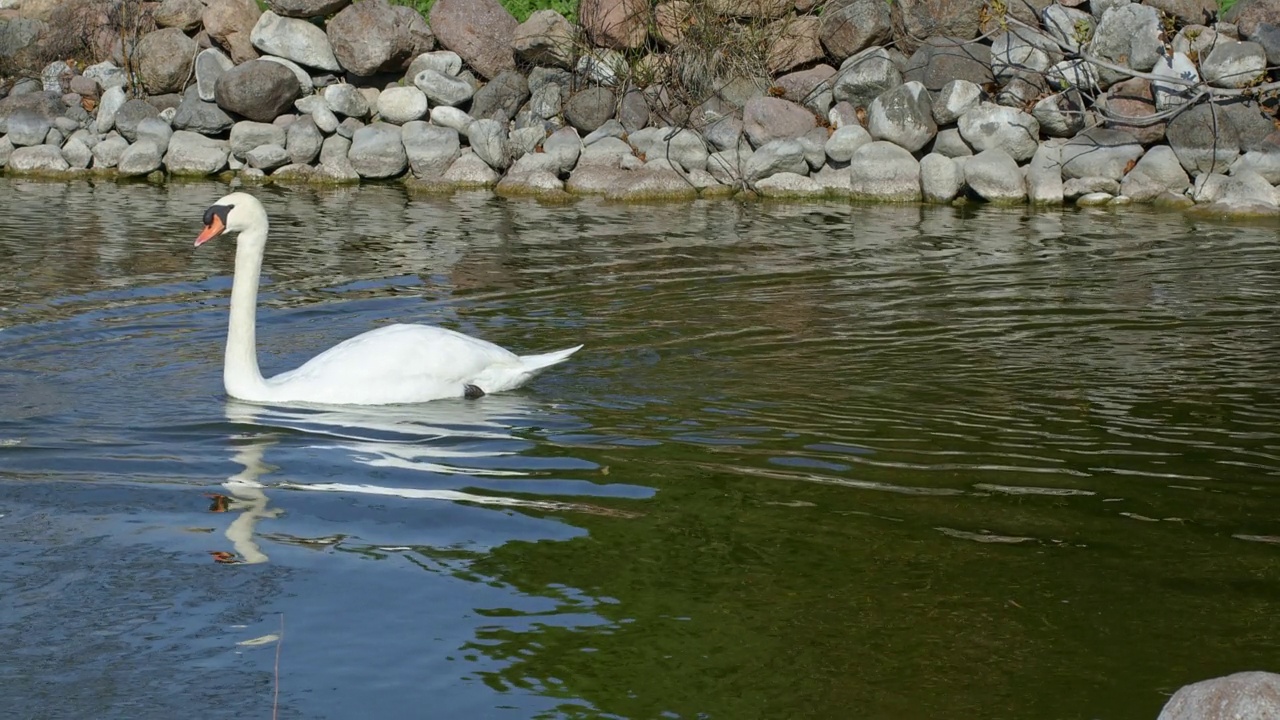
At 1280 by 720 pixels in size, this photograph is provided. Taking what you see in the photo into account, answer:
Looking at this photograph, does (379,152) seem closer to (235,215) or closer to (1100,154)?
(1100,154)

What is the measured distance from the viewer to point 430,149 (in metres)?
18.2

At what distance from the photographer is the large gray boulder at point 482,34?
62.8 feet

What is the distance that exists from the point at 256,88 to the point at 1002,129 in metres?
9.07

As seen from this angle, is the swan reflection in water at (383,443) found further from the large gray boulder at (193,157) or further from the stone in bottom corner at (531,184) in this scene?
the large gray boulder at (193,157)

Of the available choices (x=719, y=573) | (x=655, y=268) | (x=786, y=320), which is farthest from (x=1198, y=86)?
(x=719, y=573)

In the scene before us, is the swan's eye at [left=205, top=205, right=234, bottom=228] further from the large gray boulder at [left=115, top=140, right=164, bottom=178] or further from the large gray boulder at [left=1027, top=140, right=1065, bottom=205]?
the large gray boulder at [left=115, top=140, right=164, bottom=178]

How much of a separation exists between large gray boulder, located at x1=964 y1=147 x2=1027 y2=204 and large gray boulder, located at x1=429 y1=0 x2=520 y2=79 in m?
6.33

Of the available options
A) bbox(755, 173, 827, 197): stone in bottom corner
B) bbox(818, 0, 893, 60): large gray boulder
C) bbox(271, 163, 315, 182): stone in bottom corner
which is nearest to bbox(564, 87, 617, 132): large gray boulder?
bbox(755, 173, 827, 197): stone in bottom corner

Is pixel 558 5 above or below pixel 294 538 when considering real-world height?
above

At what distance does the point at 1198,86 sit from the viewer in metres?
15.5

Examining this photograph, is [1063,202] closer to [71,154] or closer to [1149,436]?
[1149,436]

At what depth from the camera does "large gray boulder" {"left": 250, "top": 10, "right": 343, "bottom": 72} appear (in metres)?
19.4

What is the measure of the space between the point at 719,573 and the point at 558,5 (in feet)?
53.2

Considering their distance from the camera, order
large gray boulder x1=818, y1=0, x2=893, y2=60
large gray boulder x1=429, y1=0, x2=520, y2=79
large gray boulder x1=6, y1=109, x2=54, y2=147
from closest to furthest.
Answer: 1. large gray boulder x1=818, y1=0, x2=893, y2=60
2. large gray boulder x1=429, y1=0, x2=520, y2=79
3. large gray boulder x1=6, y1=109, x2=54, y2=147
